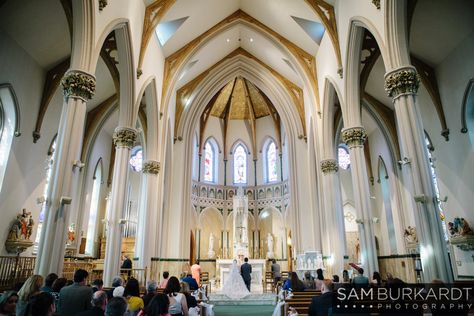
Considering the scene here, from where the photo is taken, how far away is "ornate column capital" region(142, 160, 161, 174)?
51.0 feet

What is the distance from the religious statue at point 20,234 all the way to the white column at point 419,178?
1196cm

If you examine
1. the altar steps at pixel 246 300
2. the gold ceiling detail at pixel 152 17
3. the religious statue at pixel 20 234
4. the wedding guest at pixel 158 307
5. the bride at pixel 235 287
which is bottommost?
the altar steps at pixel 246 300

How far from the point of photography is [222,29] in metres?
17.5

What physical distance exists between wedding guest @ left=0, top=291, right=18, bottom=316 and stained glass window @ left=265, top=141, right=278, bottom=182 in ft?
75.5

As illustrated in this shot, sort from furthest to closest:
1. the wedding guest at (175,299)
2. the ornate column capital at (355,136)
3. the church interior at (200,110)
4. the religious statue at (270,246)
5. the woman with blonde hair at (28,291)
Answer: the religious statue at (270,246) < the ornate column capital at (355,136) < the church interior at (200,110) < the wedding guest at (175,299) < the woman with blonde hair at (28,291)

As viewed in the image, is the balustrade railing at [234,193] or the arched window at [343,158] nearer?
the arched window at [343,158]

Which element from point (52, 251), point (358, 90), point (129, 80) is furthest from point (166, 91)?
point (52, 251)

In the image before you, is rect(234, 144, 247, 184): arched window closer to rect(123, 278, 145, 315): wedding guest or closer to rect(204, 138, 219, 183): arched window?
rect(204, 138, 219, 183): arched window

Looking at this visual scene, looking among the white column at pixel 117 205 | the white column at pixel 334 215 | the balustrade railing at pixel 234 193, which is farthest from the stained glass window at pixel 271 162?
the white column at pixel 117 205

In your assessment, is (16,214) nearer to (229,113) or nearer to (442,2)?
(442,2)

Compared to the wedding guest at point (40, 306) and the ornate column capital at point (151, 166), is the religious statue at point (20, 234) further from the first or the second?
the wedding guest at point (40, 306)

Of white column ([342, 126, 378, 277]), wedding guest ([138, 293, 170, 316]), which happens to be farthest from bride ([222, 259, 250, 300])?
wedding guest ([138, 293, 170, 316])

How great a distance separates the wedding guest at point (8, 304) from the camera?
3.56 metres

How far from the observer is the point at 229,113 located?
26.9m
